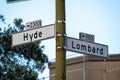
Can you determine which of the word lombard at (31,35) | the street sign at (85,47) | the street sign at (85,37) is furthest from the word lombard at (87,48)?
the word lombard at (31,35)

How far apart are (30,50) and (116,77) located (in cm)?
590

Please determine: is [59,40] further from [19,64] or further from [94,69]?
[94,69]

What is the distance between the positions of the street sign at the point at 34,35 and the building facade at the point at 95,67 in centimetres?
1698

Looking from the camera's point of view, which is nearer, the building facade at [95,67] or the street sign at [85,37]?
the street sign at [85,37]

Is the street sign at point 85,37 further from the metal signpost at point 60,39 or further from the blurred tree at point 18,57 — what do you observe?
the blurred tree at point 18,57

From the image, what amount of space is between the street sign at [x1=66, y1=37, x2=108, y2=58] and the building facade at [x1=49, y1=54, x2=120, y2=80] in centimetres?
1669

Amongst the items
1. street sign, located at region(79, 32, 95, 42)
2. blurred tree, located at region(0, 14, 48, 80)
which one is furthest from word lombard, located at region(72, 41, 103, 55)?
blurred tree, located at region(0, 14, 48, 80)

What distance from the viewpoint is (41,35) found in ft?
30.9

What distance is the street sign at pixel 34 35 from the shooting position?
9289 millimetres

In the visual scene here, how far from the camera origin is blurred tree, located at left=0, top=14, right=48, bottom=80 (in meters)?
23.4

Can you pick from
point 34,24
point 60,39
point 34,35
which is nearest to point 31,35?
point 34,35

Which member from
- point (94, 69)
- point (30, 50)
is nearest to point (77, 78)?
point (94, 69)

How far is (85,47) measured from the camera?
9.62m

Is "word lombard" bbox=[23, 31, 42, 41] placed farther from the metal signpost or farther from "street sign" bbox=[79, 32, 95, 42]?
"street sign" bbox=[79, 32, 95, 42]
